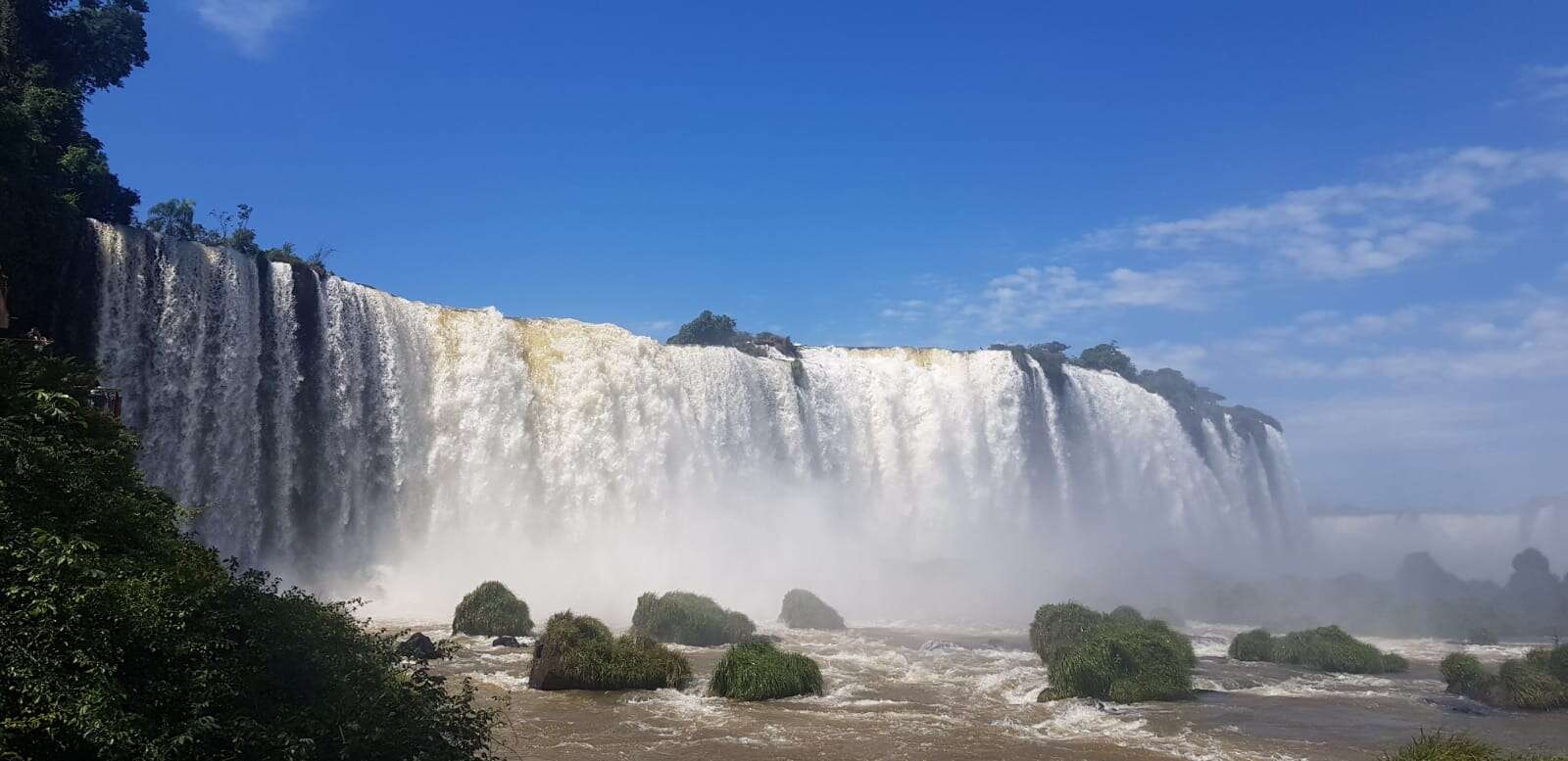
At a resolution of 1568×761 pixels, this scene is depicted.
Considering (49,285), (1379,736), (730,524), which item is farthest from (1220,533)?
(49,285)

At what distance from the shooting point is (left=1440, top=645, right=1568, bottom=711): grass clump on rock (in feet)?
50.2

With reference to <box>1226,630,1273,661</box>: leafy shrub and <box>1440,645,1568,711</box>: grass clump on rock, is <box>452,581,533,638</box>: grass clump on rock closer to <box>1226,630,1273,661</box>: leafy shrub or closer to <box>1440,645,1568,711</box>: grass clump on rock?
<box>1226,630,1273,661</box>: leafy shrub

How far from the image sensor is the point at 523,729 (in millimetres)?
12750

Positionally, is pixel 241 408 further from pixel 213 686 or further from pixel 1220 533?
pixel 1220 533

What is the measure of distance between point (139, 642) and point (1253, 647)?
21547 millimetres

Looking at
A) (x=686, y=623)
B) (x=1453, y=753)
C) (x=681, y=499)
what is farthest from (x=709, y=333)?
(x=1453, y=753)

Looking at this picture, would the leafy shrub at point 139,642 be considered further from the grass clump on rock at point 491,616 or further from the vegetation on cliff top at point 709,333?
the vegetation on cliff top at point 709,333

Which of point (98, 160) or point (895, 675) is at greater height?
point (98, 160)

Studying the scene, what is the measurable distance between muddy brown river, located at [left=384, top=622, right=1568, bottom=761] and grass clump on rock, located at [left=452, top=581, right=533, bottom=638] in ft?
2.60

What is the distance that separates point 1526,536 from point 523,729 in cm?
10078

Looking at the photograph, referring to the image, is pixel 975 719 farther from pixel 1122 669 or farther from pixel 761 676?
pixel 761 676

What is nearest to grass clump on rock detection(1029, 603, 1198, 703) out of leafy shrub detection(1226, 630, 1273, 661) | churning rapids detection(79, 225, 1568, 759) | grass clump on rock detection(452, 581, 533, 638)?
churning rapids detection(79, 225, 1568, 759)

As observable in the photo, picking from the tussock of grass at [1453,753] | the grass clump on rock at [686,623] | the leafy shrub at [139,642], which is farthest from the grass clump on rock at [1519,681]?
the leafy shrub at [139,642]

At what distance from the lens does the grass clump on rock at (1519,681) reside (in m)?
15.3
